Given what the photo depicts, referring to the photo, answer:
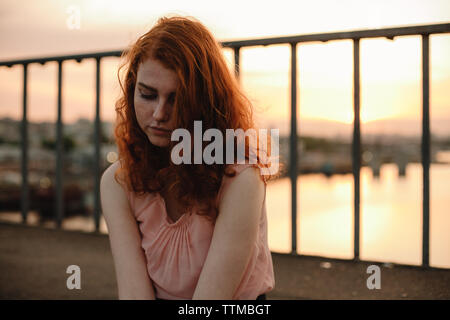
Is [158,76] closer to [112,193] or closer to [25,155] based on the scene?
[112,193]

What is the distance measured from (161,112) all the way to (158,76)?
8 cm

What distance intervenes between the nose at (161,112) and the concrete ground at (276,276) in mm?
923

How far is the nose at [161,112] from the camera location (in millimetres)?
994

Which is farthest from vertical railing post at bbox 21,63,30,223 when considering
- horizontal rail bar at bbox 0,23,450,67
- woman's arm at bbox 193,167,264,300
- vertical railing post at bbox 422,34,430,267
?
vertical railing post at bbox 422,34,430,267

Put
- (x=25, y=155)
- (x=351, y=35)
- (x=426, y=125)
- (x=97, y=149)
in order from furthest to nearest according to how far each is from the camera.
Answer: (x=25, y=155)
(x=97, y=149)
(x=351, y=35)
(x=426, y=125)

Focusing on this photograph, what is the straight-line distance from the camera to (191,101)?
97cm

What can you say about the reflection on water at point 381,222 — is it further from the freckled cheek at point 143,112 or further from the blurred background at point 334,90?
the freckled cheek at point 143,112

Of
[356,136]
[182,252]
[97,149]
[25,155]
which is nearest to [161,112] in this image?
[182,252]

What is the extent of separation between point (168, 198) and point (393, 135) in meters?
1.47

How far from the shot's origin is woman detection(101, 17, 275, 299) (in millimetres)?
939

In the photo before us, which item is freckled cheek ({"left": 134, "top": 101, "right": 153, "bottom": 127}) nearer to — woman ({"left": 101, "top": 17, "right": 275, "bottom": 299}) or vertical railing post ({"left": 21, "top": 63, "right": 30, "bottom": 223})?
woman ({"left": 101, "top": 17, "right": 275, "bottom": 299})

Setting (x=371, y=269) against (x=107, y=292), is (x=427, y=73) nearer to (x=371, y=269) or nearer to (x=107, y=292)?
(x=371, y=269)

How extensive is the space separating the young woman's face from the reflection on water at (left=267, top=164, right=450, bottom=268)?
71 cm

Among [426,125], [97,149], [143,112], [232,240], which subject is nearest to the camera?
[232,240]
